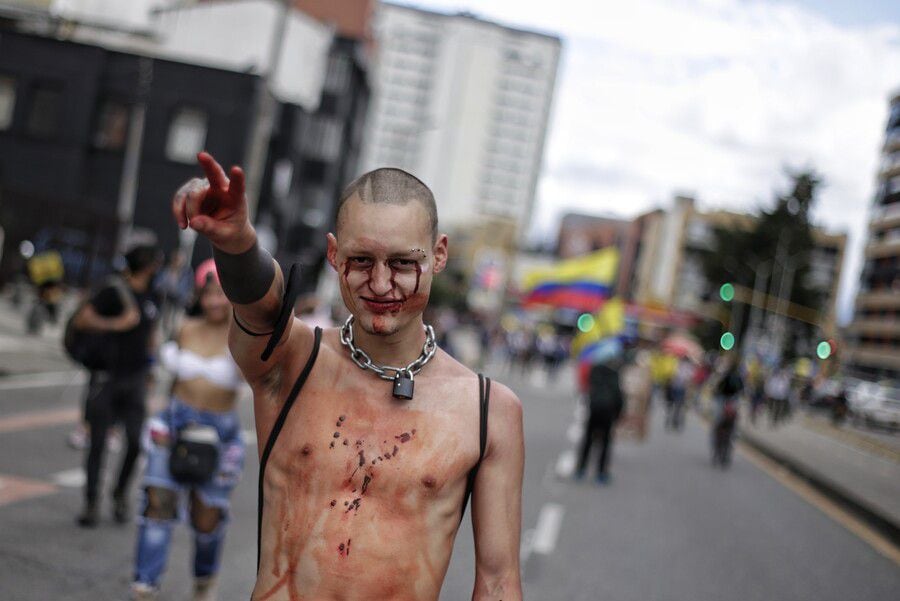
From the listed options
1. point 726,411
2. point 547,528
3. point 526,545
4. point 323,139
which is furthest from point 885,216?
point 526,545

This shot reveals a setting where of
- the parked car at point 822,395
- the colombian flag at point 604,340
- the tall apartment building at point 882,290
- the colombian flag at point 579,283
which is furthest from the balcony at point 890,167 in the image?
the colombian flag at point 604,340

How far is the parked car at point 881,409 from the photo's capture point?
1282 inches

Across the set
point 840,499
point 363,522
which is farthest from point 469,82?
point 363,522

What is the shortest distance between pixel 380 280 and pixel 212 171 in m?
0.52

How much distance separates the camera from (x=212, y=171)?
6.22 feet

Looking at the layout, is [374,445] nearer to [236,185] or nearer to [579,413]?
[236,185]

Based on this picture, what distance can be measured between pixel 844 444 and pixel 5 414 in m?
21.1

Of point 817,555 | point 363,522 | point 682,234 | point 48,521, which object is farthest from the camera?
point 682,234

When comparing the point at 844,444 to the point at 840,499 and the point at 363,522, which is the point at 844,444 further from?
the point at 363,522

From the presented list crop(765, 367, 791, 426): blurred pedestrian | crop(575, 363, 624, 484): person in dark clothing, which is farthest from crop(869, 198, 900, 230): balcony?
crop(575, 363, 624, 484): person in dark clothing

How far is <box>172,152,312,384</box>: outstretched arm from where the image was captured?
1.94m

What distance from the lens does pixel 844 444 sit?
25.8 metres

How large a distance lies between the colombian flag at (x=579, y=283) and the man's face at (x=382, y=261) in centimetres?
2130

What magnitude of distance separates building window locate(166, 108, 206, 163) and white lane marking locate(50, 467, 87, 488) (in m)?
28.3
